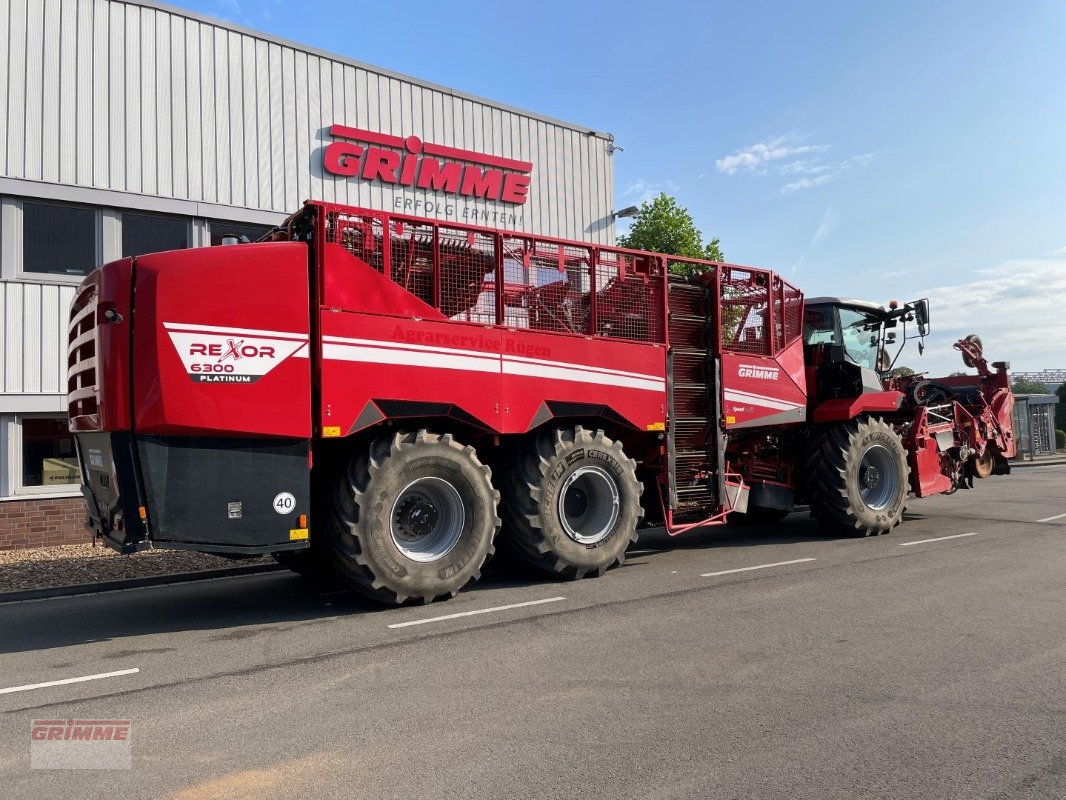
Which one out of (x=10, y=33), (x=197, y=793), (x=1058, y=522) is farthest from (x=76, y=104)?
(x=1058, y=522)

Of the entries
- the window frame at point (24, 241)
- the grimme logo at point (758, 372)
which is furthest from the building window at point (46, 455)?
the grimme logo at point (758, 372)

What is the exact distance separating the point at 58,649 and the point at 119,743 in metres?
2.40

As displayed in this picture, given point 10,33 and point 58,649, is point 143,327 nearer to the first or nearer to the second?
point 58,649

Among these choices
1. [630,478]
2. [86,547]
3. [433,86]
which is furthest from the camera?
[433,86]

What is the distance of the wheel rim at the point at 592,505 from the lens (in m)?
7.68

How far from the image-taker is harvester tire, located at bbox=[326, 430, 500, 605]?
6363 mm

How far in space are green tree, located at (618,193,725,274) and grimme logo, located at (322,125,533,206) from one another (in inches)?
504

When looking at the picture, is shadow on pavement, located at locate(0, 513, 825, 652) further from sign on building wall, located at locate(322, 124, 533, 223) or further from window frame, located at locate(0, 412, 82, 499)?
sign on building wall, located at locate(322, 124, 533, 223)

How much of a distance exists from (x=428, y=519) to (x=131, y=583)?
12.5ft

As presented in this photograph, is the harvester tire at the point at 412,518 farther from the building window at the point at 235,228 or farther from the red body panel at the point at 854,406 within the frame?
the building window at the point at 235,228

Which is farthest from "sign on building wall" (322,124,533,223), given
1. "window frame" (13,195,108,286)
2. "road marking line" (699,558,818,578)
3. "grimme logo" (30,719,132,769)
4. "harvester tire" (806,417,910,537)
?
"grimme logo" (30,719,132,769)

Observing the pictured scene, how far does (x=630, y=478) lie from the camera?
7848 mm

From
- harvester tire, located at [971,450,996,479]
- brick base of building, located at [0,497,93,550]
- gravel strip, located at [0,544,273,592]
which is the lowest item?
gravel strip, located at [0,544,273,592]

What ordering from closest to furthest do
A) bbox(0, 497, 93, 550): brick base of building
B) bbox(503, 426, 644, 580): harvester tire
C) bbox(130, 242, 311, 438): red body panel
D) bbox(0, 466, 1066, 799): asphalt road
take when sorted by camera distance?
bbox(0, 466, 1066, 799): asphalt road < bbox(130, 242, 311, 438): red body panel < bbox(503, 426, 644, 580): harvester tire < bbox(0, 497, 93, 550): brick base of building
